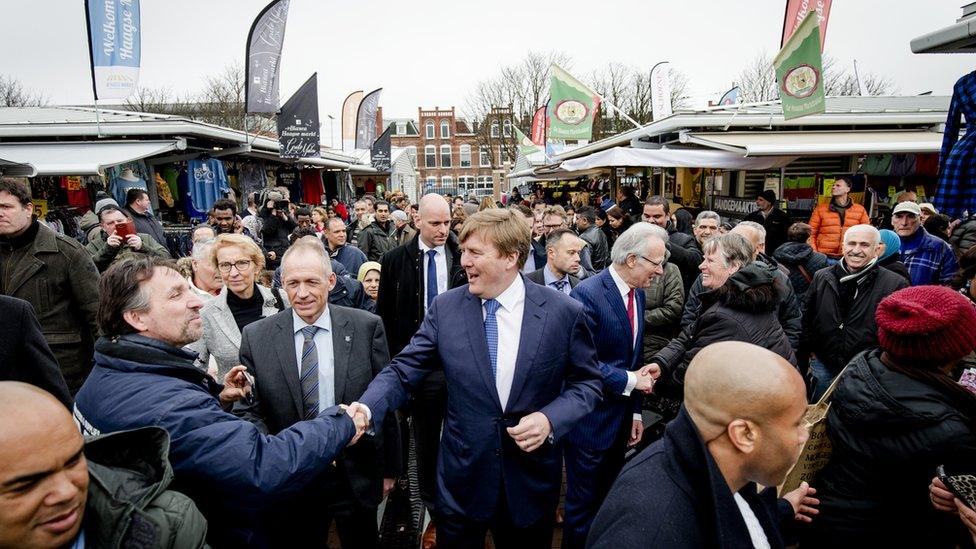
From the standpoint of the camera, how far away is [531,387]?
7.51ft

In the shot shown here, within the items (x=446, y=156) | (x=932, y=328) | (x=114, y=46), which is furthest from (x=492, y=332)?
(x=446, y=156)

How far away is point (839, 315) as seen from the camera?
3891 mm

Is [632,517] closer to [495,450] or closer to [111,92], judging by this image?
[495,450]

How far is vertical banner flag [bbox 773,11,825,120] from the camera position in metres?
6.82

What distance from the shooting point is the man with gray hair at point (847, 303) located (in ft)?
12.2

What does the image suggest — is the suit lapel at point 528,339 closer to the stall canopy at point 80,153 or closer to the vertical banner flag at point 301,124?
the stall canopy at point 80,153

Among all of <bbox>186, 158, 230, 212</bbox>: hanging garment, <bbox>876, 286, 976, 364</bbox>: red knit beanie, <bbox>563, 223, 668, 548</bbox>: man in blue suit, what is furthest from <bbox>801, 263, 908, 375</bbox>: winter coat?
<bbox>186, 158, 230, 212</bbox>: hanging garment

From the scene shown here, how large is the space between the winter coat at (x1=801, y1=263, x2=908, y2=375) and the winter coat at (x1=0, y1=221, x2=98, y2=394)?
5.48 meters

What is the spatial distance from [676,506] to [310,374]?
1776 millimetres

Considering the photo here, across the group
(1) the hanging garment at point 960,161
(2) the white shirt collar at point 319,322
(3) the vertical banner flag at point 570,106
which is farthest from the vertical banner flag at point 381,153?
(1) the hanging garment at point 960,161

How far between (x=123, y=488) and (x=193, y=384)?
1.71 feet

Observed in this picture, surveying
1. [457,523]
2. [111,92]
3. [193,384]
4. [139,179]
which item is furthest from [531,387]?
[139,179]

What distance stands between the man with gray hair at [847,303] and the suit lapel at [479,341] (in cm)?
311

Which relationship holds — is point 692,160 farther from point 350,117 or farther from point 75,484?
point 350,117
